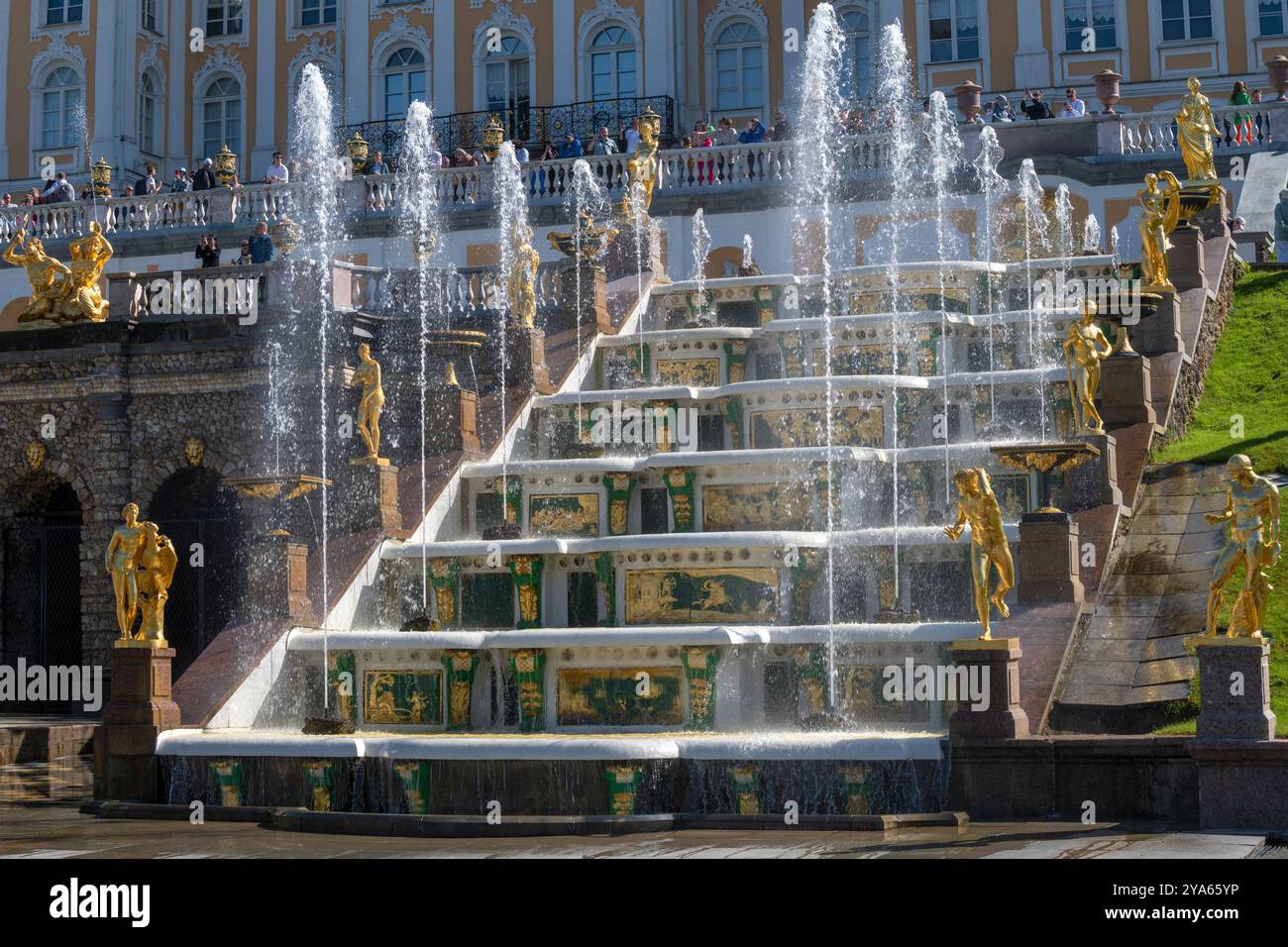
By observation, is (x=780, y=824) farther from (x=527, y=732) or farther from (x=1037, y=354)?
(x=1037, y=354)

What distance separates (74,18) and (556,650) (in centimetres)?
4229

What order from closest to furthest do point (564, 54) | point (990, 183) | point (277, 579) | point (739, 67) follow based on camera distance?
1. point (277, 579)
2. point (990, 183)
3. point (739, 67)
4. point (564, 54)

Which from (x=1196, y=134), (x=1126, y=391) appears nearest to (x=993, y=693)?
(x=1126, y=391)

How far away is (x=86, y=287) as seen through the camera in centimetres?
2984

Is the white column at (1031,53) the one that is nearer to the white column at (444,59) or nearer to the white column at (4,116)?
the white column at (444,59)

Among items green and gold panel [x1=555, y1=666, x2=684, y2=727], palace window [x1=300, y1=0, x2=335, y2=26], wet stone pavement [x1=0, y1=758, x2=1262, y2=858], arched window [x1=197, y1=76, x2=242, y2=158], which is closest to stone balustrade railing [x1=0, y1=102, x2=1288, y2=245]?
arched window [x1=197, y1=76, x2=242, y2=158]

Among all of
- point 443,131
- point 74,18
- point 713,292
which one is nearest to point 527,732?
point 713,292

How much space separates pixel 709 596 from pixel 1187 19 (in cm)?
3356

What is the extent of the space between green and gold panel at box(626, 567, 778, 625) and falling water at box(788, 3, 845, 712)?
629 millimetres

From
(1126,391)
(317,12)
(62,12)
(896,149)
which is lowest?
(1126,391)

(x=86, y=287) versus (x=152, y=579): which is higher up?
(x=86, y=287)

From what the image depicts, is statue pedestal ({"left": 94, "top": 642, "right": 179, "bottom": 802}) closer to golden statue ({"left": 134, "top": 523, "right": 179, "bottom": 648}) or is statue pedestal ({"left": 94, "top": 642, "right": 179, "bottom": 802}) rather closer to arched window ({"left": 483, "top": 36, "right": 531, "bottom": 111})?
golden statue ({"left": 134, "top": 523, "right": 179, "bottom": 648})

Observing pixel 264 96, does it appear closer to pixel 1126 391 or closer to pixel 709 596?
pixel 1126 391
